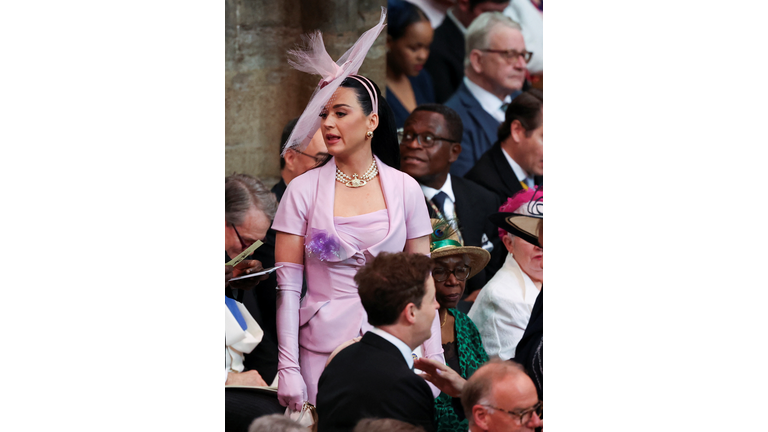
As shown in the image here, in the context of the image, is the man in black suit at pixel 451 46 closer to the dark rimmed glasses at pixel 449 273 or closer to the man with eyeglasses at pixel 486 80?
the man with eyeglasses at pixel 486 80

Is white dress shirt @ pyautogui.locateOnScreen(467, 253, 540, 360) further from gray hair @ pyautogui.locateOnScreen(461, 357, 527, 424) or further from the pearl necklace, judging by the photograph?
the pearl necklace

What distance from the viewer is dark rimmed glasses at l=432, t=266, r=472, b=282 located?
4484 millimetres

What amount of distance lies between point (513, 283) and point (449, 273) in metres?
0.33

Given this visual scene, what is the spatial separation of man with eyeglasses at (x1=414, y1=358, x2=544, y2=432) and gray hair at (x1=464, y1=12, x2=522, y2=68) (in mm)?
1546

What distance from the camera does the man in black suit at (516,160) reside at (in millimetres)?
4641

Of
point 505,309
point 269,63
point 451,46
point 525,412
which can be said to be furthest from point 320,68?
point 525,412

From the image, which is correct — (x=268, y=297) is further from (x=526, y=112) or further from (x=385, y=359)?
(x=526, y=112)

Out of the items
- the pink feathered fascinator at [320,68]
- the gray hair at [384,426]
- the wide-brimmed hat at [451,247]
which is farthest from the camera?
the wide-brimmed hat at [451,247]

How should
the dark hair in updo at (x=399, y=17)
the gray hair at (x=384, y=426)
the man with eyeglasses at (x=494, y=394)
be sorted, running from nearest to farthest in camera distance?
the gray hair at (x=384, y=426) → the man with eyeglasses at (x=494, y=394) → the dark hair in updo at (x=399, y=17)

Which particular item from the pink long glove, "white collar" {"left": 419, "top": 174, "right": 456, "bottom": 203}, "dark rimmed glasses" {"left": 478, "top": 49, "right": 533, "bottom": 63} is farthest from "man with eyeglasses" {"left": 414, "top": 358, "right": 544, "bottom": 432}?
"dark rimmed glasses" {"left": 478, "top": 49, "right": 533, "bottom": 63}

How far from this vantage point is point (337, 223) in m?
4.34

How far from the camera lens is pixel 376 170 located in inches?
174

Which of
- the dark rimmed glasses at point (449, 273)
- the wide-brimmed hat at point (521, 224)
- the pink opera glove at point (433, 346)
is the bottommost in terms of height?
the pink opera glove at point (433, 346)

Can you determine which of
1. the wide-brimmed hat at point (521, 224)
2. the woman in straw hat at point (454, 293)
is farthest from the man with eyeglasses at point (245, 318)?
the wide-brimmed hat at point (521, 224)
